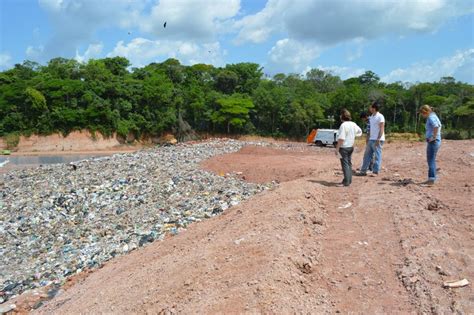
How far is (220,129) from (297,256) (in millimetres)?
50778

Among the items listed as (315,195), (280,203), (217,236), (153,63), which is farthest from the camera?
(153,63)

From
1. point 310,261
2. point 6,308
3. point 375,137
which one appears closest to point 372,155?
point 375,137

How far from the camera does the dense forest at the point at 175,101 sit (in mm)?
49531

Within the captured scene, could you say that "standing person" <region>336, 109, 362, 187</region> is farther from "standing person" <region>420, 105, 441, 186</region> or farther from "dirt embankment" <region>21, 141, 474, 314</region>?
"standing person" <region>420, 105, 441, 186</region>

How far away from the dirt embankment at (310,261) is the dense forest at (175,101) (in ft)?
146

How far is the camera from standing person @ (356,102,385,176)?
9.45 m

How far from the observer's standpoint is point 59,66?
55469mm

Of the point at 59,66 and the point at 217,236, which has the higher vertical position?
the point at 59,66

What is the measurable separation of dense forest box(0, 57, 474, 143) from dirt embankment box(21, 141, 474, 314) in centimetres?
4441

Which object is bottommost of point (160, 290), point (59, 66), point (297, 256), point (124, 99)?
point (160, 290)

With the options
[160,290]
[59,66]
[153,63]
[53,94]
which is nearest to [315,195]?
[160,290]

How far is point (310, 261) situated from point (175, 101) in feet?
167

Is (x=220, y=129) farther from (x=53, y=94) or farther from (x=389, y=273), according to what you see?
(x=389, y=273)

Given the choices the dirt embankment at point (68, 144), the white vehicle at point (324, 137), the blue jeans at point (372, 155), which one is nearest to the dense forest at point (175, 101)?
the dirt embankment at point (68, 144)
